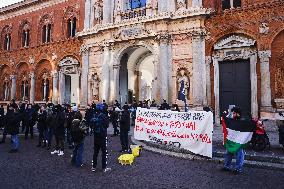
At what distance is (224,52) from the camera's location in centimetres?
1622

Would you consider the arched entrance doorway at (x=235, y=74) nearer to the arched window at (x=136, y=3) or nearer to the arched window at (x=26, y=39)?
the arched window at (x=136, y=3)

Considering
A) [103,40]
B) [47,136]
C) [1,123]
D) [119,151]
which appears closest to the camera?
[119,151]

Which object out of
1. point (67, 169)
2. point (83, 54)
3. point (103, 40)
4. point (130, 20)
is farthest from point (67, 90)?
point (67, 169)

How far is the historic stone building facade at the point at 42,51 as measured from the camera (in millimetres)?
22797

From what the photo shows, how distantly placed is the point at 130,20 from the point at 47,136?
37.5 ft

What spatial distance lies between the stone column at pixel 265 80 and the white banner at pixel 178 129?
25.4 feet

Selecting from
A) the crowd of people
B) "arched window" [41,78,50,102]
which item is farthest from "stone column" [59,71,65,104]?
the crowd of people

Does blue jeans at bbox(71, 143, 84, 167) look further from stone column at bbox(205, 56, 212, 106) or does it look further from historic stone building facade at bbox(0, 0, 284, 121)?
stone column at bbox(205, 56, 212, 106)

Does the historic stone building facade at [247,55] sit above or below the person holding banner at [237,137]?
above

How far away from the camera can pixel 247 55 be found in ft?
51.0

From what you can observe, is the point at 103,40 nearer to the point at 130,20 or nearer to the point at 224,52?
the point at 130,20

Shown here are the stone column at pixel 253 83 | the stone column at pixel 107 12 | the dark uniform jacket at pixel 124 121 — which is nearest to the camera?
the dark uniform jacket at pixel 124 121

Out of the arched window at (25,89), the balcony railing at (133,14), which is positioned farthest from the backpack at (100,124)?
the arched window at (25,89)

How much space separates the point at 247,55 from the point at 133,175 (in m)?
12.1
